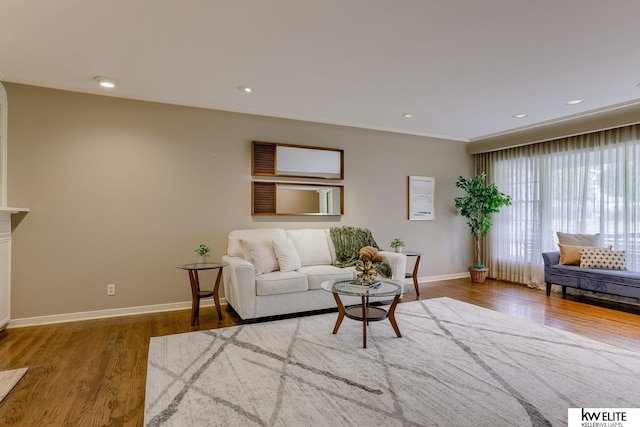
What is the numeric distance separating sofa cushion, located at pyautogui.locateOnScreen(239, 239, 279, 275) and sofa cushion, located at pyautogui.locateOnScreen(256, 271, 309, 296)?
0.10 meters

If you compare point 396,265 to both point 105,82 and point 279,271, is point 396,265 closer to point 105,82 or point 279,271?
point 279,271

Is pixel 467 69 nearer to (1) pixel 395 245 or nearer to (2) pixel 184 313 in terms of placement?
(1) pixel 395 245

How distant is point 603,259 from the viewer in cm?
438

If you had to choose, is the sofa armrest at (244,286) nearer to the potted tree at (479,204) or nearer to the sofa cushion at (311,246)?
the sofa cushion at (311,246)

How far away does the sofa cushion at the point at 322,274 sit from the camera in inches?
146

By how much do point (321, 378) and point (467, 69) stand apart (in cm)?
290

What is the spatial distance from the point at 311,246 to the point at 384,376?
2.25m

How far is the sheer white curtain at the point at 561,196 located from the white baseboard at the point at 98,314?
4925 mm

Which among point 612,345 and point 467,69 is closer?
point 612,345

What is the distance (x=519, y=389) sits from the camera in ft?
7.06

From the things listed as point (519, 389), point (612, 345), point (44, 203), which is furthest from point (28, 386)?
point (612, 345)

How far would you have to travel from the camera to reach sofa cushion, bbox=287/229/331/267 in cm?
430

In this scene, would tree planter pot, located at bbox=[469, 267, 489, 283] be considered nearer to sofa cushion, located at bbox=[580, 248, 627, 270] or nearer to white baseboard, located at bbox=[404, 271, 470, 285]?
white baseboard, located at bbox=[404, 271, 470, 285]

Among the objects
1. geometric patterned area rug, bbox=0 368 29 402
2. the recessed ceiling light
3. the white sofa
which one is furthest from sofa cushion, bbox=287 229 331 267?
geometric patterned area rug, bbox=0 368 29 402
